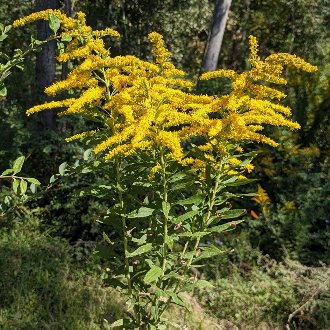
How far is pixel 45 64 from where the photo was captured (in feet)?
18.6

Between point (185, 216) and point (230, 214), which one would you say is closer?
point (185, 216)

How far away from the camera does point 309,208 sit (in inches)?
179

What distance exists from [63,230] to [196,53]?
→ 11.2 metres

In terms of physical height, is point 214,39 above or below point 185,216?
above

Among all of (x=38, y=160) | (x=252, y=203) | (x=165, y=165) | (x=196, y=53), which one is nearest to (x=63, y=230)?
(x=38, y=160)

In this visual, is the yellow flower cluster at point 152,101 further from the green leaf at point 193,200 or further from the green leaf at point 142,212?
the green leaf at point 142,212

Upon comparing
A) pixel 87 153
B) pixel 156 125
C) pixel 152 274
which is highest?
pixel 156 125

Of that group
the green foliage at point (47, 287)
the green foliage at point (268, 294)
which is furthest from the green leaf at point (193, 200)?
the green foliage at point (268, 294)

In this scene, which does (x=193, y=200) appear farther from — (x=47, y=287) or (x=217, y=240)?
(x=217, y=240)

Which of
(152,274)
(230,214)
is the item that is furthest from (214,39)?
(152,274)

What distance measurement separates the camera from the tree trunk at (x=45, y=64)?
5484 millimetres

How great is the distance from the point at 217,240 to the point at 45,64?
3.01 m

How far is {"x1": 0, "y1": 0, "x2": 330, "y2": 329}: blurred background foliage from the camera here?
3.58m

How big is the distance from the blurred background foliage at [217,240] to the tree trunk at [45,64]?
16 centimetres
